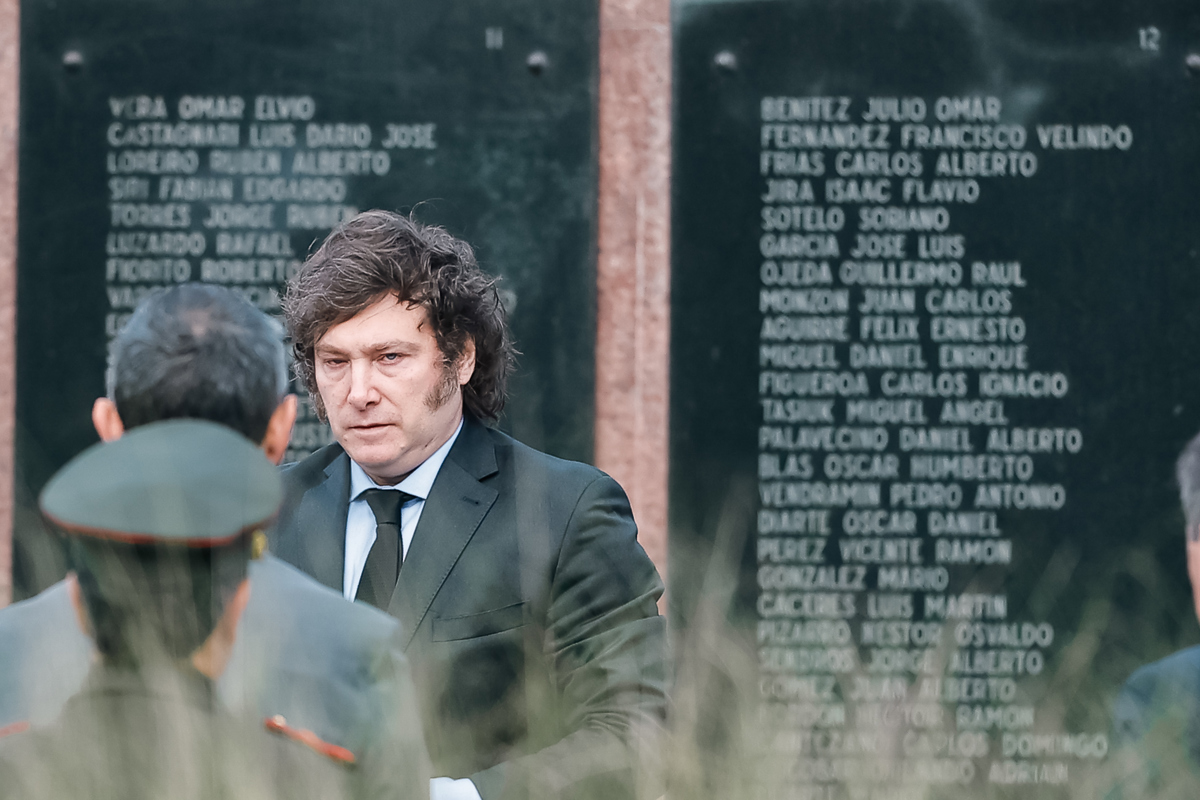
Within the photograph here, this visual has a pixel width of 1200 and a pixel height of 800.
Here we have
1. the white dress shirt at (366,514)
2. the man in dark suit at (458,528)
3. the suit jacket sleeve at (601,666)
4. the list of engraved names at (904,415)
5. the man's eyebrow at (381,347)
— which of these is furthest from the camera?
the list of engraved names at (904,415)

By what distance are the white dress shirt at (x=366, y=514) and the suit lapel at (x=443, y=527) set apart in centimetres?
3

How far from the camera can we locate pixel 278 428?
1.33 meters

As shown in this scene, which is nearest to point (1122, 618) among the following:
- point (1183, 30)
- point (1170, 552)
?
point (1170, 552)

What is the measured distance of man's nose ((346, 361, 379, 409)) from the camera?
8.21 ft

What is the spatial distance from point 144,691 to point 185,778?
19 centimetres

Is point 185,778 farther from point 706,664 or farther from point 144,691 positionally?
point 706,664

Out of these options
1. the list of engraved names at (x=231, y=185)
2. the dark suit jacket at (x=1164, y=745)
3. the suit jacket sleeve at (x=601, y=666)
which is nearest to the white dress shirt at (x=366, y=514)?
the suit jacket sleeve at (x=601, y=666)

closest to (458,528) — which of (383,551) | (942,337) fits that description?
(383,551)

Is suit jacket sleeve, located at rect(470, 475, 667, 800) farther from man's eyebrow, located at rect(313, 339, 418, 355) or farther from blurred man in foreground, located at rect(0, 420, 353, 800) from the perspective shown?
blurred man in foreground, located at rect(0, 420, 353, 800)

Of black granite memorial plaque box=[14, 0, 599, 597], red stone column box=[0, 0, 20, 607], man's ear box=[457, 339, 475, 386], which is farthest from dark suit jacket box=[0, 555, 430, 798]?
red stone column box=[0, 0, 20, 607]

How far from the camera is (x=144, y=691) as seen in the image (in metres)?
1.17

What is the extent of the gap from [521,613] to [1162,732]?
1143 mm

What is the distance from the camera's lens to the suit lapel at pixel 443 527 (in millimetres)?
2330

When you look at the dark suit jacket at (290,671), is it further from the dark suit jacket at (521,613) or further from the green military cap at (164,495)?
the dark suit jacket at (521,613)
